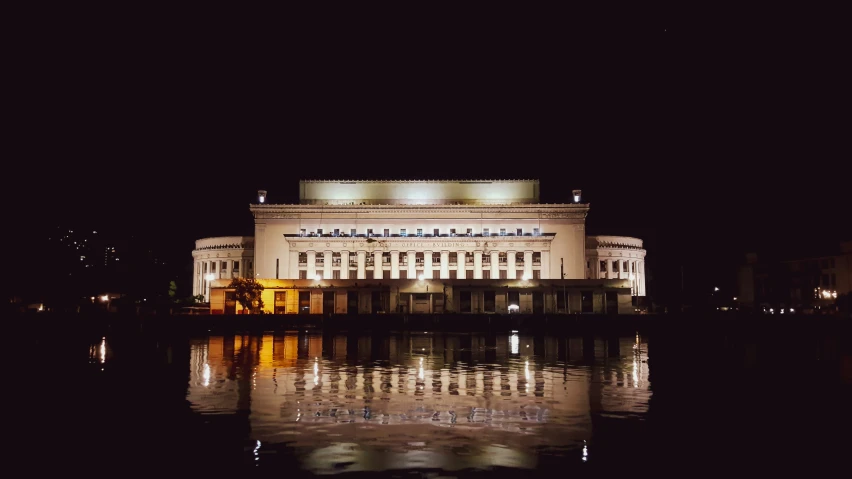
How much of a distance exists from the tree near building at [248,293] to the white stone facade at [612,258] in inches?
1799

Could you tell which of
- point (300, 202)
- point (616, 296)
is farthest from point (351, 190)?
point (616, 296)

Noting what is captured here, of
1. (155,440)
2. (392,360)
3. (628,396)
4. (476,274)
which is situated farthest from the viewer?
(476,274)

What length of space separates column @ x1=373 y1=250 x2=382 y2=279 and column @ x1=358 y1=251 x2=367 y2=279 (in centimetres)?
115

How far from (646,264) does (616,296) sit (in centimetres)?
3740

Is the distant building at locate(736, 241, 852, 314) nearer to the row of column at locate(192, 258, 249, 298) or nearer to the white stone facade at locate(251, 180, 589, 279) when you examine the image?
the white stone facade at locate(251, 180, 589, 279)

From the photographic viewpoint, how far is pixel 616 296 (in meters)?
80.9

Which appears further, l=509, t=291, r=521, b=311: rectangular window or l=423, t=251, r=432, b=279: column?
l=423, t=251, r=432, b=279: column

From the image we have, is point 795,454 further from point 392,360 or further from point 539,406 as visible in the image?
point 392,360

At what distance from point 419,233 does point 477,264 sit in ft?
28.5

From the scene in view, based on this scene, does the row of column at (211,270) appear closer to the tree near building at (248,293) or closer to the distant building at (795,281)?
the tree near building at (248,293)

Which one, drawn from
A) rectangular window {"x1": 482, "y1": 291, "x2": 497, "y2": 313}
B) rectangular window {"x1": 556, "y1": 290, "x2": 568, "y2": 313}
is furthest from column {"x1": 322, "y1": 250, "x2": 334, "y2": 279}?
rectangular window {"x1": 556, "y1": 290, "x2": 568, "y2": 313}

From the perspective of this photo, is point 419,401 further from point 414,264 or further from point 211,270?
point 211,270

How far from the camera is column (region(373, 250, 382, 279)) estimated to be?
9038 cm

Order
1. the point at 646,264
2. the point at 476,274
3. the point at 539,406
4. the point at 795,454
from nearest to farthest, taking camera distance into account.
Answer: the point at 795,454
the point at 539,406
the point at 476,274
the point at 646,264
